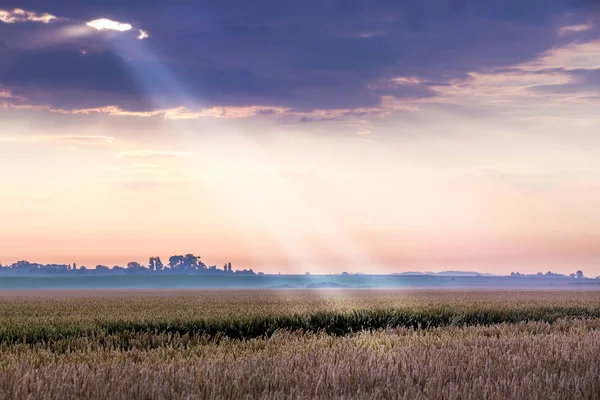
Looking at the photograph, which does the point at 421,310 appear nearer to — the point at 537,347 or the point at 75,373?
the point at 537,347

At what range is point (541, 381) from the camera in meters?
8.88

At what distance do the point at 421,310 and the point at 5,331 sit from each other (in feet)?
48.4

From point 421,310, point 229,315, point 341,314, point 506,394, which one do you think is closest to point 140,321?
point 229,315

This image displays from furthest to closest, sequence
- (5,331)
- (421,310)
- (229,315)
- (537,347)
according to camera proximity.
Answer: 1. (421,310)
2. (229,315)
3. (5,331)
4. (537,347)

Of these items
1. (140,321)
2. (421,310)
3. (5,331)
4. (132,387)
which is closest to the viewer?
(132,387)

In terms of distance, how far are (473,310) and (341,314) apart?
6.56 m

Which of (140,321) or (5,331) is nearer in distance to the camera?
(5,331)

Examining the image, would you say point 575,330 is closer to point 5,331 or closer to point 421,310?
point 421,310

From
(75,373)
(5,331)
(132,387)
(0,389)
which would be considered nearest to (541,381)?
(132,387)

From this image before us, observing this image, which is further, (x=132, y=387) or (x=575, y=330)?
(x=575, y=330)

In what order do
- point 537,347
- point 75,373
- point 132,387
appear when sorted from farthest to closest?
point 537,347 → point 75,373 → point 132,387

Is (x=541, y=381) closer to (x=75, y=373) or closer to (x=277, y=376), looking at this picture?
(x=277, y=376)

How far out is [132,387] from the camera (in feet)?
25.3

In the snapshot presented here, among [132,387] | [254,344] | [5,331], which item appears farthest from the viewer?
[5,331]
